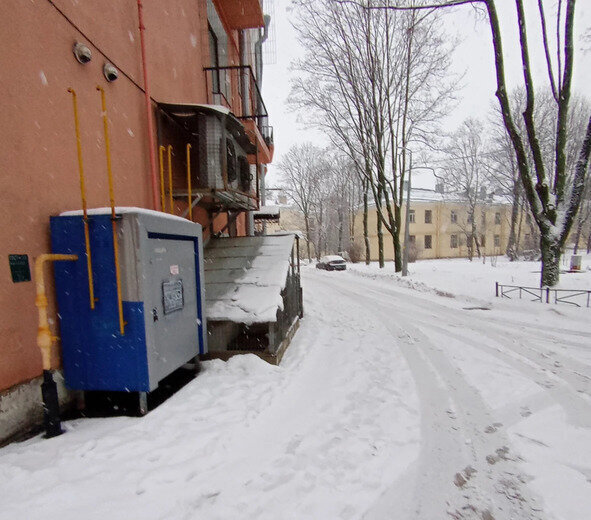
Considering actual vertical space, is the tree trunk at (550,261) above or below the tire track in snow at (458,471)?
above

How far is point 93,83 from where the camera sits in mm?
3992

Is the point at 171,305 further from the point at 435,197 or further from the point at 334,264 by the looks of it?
the point at 435,197

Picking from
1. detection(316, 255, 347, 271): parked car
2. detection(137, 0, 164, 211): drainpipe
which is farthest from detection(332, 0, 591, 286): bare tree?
detection(316, 255, 347, 271): parked car

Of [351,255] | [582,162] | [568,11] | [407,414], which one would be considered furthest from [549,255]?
[351,255]

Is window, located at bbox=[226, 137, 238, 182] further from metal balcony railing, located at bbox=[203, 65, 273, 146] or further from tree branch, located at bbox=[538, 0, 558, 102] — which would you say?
tree branch, located at bbox=[538, 0, 558, 102]

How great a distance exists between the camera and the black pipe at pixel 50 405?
276cm

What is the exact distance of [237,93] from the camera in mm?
11828

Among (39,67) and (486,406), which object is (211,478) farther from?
(39,67)

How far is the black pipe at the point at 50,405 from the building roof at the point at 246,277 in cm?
223

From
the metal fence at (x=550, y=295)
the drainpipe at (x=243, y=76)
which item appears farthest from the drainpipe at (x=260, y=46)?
the metal fence at (x=550, y=295)

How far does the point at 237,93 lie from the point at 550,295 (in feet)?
39.7

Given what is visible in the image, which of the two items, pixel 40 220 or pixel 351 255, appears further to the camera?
pixel 351 255

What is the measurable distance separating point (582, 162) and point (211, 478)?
38.4ft

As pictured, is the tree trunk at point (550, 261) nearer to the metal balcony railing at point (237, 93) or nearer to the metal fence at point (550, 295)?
the metal fence at point (550, 295)
